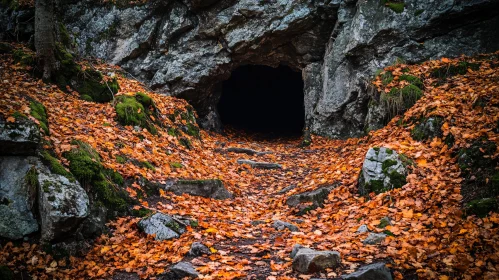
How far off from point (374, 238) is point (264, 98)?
1743cm

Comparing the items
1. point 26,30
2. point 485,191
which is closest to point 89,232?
point 485,191

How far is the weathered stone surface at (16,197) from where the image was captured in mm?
4004

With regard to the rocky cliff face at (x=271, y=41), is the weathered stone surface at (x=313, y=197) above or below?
below

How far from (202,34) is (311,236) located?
9144 mm

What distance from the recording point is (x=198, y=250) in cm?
426

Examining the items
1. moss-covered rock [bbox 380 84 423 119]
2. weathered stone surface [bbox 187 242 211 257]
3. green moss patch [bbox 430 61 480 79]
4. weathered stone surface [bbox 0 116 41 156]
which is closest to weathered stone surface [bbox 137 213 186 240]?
weathered stone surface [bbox 187 242 211 257]

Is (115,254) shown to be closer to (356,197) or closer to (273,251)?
(273,251)

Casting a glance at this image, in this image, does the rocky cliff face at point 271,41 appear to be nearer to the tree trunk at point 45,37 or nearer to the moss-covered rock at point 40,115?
the tree trunk at point 45,37

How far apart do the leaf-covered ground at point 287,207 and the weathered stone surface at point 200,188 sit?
183mm

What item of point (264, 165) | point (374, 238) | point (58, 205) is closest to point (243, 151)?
point (264, 165)

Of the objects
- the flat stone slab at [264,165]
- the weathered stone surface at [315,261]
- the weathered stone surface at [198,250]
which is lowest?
the flat stone slab at [264,165]

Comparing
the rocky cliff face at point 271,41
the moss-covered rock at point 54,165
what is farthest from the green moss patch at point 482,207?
the rocky cliff face at point 271,41

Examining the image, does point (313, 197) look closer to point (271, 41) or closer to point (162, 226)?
point (162, 226)

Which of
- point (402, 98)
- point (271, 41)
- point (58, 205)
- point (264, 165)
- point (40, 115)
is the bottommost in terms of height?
point (264, 165)
